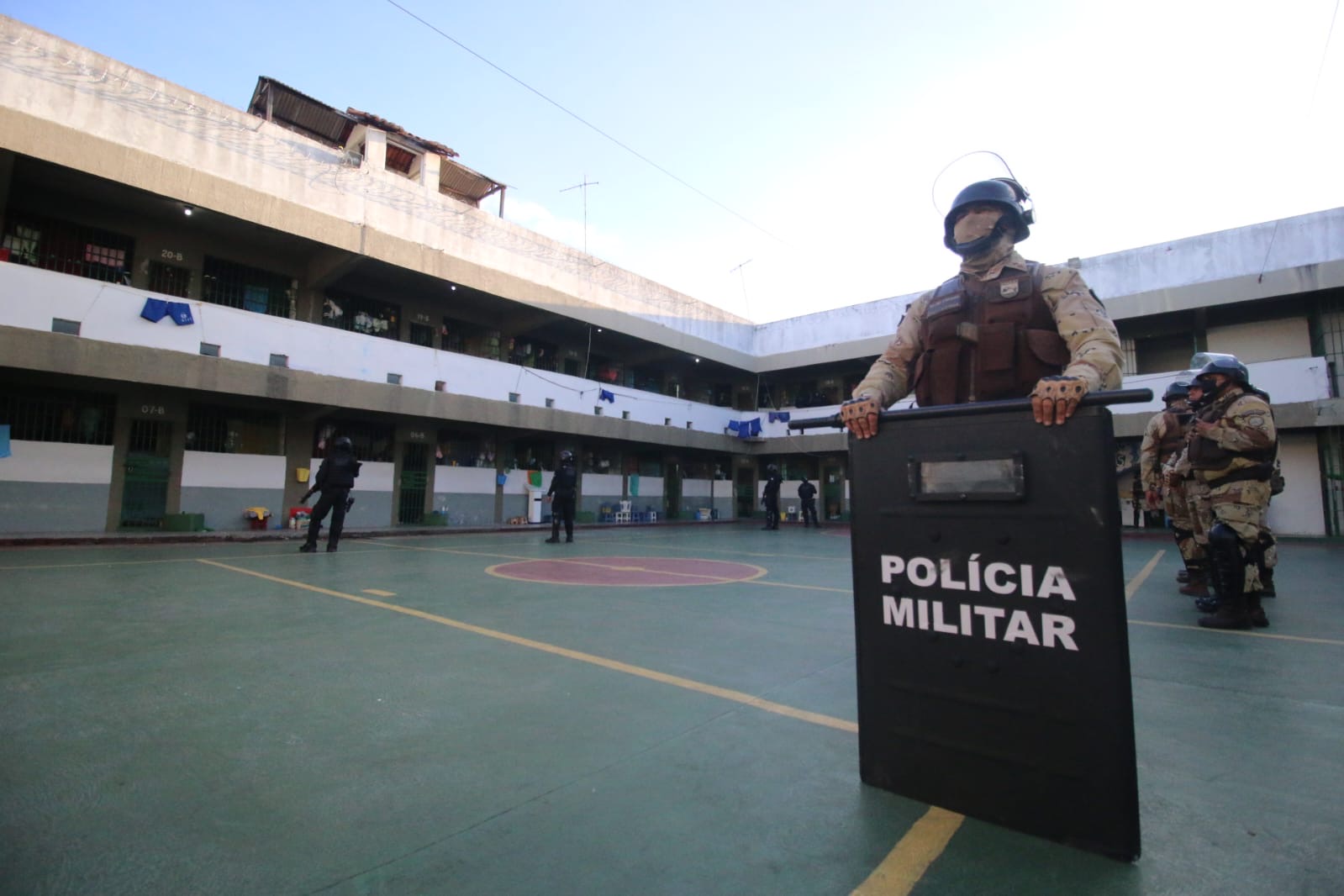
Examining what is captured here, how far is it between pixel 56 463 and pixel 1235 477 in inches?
698

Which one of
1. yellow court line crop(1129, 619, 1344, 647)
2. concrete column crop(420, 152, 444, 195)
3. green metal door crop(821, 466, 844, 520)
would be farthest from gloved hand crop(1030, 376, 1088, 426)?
green metal door crop(821, 466, 844, 520)

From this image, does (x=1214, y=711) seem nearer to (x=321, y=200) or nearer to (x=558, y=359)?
(x=321, y=200)

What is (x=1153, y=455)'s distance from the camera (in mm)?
7266

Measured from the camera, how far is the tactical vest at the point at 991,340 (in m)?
2.49

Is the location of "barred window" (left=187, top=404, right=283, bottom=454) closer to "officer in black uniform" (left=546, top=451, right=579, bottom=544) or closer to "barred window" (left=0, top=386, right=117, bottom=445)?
"barred window" (left=0, top=386, right=117, bottom=445)

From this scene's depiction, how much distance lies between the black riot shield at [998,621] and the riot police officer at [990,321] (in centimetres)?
47

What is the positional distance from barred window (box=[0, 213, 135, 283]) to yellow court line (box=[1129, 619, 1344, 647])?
17192mm

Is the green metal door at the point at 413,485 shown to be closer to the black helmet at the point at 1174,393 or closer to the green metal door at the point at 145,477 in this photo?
the green metal door at the point at 145,477

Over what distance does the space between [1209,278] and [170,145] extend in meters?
25.9

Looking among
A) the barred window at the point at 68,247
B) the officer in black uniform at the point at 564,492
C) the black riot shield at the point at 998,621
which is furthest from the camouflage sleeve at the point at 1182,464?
the barred window at the point at 68,247

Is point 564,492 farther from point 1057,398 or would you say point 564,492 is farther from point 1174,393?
point 1057,398

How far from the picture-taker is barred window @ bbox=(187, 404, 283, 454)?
1365 cm

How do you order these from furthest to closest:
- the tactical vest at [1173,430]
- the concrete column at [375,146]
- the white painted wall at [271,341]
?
the concrete column at [375,146]
the white painted wall at [271,341]
the tactical vest at [1173,430]

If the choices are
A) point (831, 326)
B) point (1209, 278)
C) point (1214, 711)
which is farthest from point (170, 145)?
point (1209, 278)
